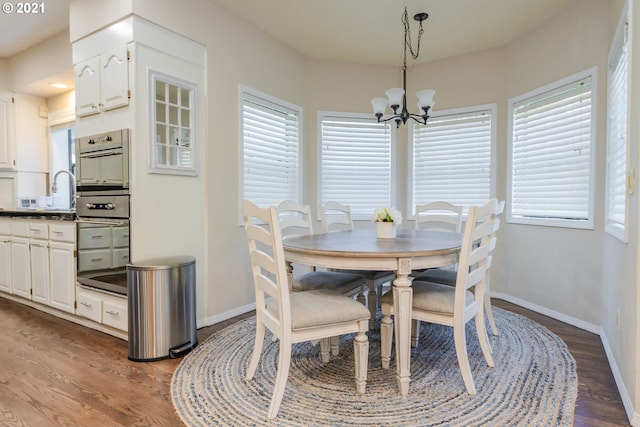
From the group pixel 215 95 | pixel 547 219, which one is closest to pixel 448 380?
pixel 547 219

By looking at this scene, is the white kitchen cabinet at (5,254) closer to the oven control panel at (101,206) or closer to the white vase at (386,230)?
the oven control panel at (101,206)

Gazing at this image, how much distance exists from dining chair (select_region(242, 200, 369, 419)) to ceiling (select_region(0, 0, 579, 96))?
2.27 metres

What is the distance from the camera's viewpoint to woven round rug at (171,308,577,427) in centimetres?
173

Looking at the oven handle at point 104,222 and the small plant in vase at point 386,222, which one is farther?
the oven handle at point 104,222

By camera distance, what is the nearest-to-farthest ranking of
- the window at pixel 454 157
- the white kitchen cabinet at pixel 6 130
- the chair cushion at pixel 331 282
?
the chair cushion at pixel 331 282
the window at pixel 454 157
the white kitchen cabinet at pixel 6 130

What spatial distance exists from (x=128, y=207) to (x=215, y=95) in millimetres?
1189

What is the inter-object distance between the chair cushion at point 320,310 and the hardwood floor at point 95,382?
0.72 meters

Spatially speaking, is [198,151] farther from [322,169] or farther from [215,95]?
[322,169]

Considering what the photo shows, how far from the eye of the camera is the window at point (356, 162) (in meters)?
4.43

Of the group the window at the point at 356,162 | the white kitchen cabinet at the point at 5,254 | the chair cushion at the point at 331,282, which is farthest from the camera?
the window at the point at 356,162

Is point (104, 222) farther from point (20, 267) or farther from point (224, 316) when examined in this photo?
point (20, 267)

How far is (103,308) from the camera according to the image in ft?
9.18

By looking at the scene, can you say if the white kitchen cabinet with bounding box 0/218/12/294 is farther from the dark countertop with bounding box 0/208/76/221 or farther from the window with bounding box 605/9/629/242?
the window with bounding box 605/9/629/242

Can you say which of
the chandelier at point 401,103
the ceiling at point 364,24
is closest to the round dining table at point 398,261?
the chandelier at point 401,103
